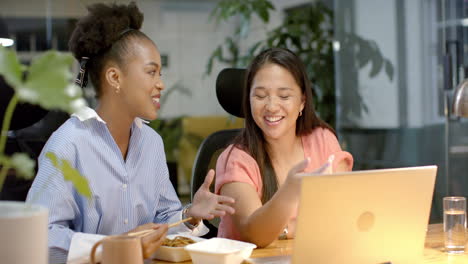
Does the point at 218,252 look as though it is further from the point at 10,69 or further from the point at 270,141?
the point at 270,141

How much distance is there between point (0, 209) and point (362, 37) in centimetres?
385

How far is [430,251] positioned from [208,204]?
2.15 ft

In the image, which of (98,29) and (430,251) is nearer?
(430,251)

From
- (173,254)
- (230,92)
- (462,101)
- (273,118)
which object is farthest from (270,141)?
(173,254)

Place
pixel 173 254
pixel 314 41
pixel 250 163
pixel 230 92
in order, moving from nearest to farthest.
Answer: pixel 173 254, pixel 250 163, pixel 230 92, pixel 314 41

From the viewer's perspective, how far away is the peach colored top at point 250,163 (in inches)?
86.1

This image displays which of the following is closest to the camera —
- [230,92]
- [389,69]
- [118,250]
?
[118,250]

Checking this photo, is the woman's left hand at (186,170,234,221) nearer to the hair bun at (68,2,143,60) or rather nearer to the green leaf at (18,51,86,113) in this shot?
the hair bun at (68,2,143,60)

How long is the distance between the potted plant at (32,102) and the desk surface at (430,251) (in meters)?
0.58

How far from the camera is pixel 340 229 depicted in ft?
4.60

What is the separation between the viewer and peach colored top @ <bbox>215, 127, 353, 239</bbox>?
2.19 metres

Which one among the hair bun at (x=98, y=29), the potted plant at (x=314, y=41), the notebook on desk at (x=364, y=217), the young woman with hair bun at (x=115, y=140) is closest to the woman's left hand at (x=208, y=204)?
the young woman with hair bun at (x=115, y=140)

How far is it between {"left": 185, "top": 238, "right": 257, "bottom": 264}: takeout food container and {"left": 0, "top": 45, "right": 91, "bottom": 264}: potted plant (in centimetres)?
46

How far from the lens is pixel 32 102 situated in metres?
1.01
